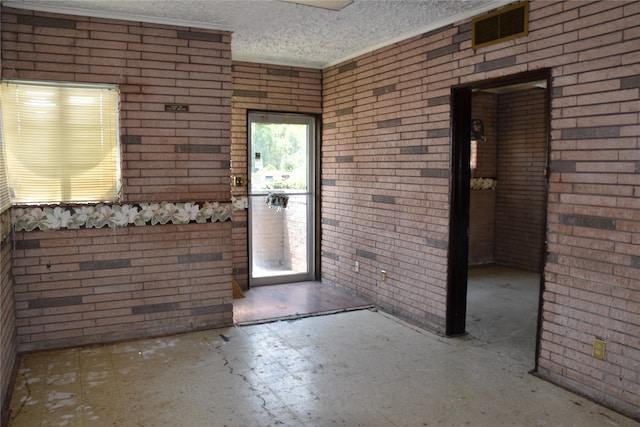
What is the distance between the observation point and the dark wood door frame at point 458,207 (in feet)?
14.9

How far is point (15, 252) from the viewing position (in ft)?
13.7

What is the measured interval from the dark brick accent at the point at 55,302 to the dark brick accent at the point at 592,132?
4.26m

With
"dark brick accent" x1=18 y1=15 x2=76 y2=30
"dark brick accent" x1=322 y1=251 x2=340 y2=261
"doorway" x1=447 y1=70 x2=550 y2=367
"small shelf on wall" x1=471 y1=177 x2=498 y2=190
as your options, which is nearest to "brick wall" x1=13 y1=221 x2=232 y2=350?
"dark brick accent" x1=18 y1=15 x2=76 y2=30

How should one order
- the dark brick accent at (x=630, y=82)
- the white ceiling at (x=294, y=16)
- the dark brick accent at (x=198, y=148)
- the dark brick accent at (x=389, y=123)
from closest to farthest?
the dark brick accent at (x=630, y=82), the white ceiling at (x=294, y=16), the dark brick accent at (x=198, y=148), the dark brick accent at (x=389, y=123)

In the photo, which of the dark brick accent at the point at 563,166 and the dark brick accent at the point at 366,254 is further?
the dark brick accent at the point at 366,254

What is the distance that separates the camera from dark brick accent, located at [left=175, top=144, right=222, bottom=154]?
4652 mm

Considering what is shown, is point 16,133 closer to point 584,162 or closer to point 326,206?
point 326,206

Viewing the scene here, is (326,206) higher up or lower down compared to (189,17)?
lower down

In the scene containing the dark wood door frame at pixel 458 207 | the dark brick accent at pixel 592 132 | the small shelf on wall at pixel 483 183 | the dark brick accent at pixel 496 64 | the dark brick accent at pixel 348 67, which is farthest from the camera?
the small shelf on wall at pixel 483 183

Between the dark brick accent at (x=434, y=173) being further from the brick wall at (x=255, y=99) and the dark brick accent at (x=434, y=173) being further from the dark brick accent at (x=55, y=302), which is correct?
the dark brick accent at (x=55, y=302)

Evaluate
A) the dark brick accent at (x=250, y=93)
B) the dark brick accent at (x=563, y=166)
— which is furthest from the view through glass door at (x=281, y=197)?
the dark brick accent at (x=563, y=166)

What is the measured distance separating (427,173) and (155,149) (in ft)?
8.64

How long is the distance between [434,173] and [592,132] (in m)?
1.61

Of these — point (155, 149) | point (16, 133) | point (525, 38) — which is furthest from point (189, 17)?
point (525, 38)
